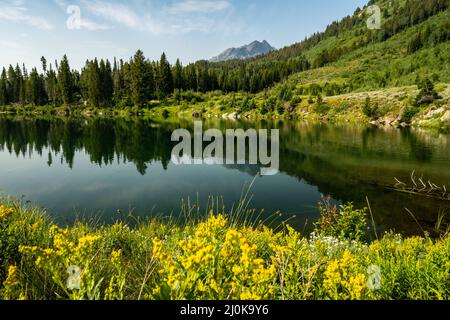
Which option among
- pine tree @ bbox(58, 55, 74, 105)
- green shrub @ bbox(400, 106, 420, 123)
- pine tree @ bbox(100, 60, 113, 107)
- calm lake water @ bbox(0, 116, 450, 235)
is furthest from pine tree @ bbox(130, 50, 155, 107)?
green shrub @ bbox(400, 106, 420, 123)

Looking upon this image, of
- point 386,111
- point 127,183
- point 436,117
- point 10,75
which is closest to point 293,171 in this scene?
point 127,183

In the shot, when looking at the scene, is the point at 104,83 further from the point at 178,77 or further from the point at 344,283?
the point at 344,283

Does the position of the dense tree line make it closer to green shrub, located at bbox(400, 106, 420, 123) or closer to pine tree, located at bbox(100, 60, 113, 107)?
pine tree, located at bbox(100, 60, 113, 107)

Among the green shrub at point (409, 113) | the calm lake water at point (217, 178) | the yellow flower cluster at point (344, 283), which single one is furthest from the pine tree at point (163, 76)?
the yellow flower cluster at point (344, 283)

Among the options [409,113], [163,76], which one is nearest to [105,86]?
[163,76]

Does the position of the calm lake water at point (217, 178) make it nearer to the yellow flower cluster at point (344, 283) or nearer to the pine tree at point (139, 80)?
the yellow flower cluster at point (344, 283)

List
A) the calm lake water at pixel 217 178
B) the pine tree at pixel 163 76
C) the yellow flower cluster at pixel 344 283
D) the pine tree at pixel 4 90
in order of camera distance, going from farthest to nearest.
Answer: the pine tree at pixel 4 90, the pine tree at pixel 163 76, the calm lake water at pixel 217 178, the yellow flower cluster at pixel 344 283

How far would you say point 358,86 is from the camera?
96.7m

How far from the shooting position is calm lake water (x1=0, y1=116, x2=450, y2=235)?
15414 mm

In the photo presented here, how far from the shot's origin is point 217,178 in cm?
2227

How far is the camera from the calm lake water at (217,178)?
15.4 m

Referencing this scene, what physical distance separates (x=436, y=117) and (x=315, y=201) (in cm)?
5097
